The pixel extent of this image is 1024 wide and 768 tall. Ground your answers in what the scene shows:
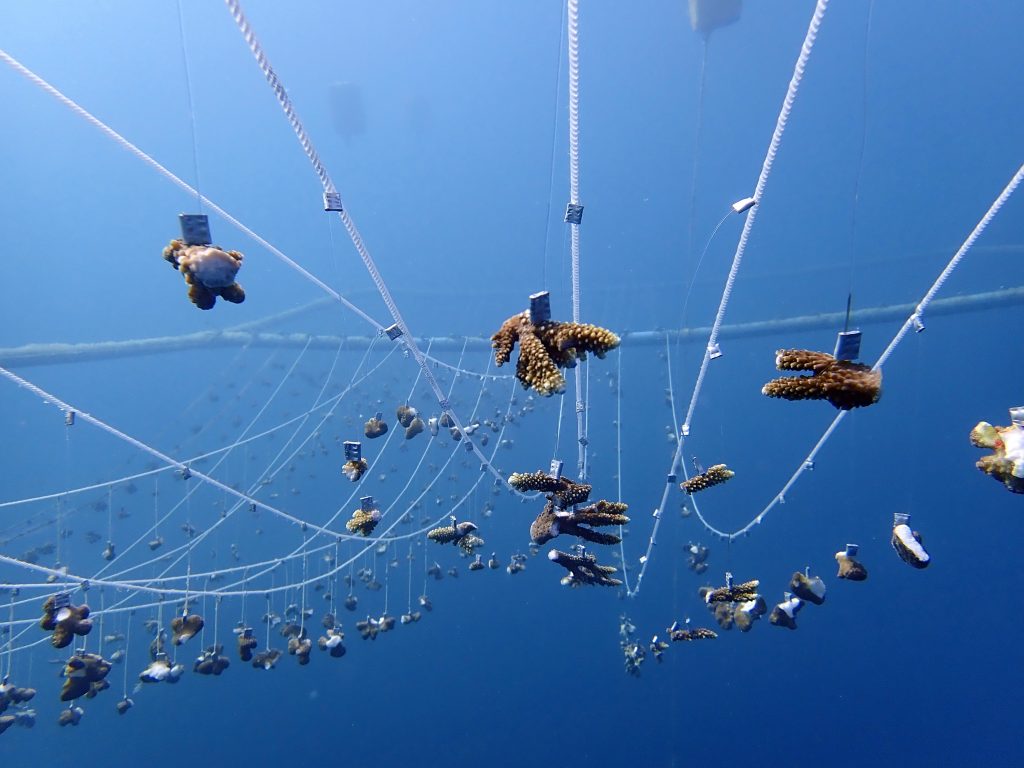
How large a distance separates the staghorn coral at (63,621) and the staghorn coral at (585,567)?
213 inches

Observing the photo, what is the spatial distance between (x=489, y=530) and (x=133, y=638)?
2577 centimetres

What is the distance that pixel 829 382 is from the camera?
3705 mm

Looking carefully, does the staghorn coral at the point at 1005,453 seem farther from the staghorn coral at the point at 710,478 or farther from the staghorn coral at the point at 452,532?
the staghorn coral at the point at 452,532

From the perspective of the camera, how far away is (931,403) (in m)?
37.2

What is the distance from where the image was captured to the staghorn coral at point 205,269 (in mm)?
3346

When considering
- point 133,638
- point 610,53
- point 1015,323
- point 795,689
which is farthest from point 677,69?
point 133,638

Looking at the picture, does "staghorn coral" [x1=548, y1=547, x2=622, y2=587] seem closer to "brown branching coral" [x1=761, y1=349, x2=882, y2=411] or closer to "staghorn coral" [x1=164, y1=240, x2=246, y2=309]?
"brown branching coral" [x1=761, y1=349, x2=882, y2=411]

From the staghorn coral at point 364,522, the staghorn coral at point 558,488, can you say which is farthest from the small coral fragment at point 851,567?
the staghorn coral at point 364,522

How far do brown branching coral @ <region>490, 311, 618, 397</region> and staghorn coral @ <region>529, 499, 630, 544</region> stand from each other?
Result: 5.98 feet

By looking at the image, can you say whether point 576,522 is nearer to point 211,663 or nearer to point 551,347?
point 551,347

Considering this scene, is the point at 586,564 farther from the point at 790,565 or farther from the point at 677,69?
the point at 790,565

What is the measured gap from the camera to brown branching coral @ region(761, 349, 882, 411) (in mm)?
3637

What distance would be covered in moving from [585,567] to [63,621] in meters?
5.86

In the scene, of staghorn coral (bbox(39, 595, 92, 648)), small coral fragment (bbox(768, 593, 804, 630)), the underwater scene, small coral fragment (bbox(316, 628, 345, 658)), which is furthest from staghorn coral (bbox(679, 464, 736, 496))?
the underwater scene
